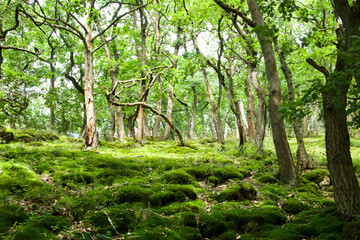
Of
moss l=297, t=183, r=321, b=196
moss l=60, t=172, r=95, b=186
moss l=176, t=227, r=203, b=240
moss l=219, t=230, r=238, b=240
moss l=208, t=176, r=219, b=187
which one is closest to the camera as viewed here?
moss l=176, t=227, r=203, b=240

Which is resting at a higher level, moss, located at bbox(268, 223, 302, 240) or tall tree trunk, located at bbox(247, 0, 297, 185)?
tall tree trunk, located at bbox(247, 0, 297, 185)

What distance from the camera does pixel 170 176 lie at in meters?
6.10

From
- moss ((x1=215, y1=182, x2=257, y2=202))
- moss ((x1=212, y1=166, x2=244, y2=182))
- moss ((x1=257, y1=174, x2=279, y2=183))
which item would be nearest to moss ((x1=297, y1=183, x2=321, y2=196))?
moss ((x1=257, y1=174, x2=279, y2=183))

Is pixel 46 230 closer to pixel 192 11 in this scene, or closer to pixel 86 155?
pixel 86 155

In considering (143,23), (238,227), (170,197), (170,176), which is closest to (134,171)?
(170,176)

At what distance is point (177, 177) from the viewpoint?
6102mm

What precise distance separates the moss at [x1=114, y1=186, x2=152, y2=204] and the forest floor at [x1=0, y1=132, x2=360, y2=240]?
0.06 ft

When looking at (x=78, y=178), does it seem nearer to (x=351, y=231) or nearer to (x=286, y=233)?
(x=286, y=233)

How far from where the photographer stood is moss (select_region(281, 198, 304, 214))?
15.7ft

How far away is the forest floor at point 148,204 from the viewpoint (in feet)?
11.0

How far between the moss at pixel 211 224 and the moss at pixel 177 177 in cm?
183

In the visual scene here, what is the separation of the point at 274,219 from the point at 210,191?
6.16ft

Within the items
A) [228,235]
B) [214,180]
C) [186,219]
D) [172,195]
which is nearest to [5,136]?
[172,195]

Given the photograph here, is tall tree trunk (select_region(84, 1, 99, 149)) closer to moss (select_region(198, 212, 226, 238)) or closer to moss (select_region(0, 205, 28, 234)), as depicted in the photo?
moss (select_region(0, 205, 28, 234))
